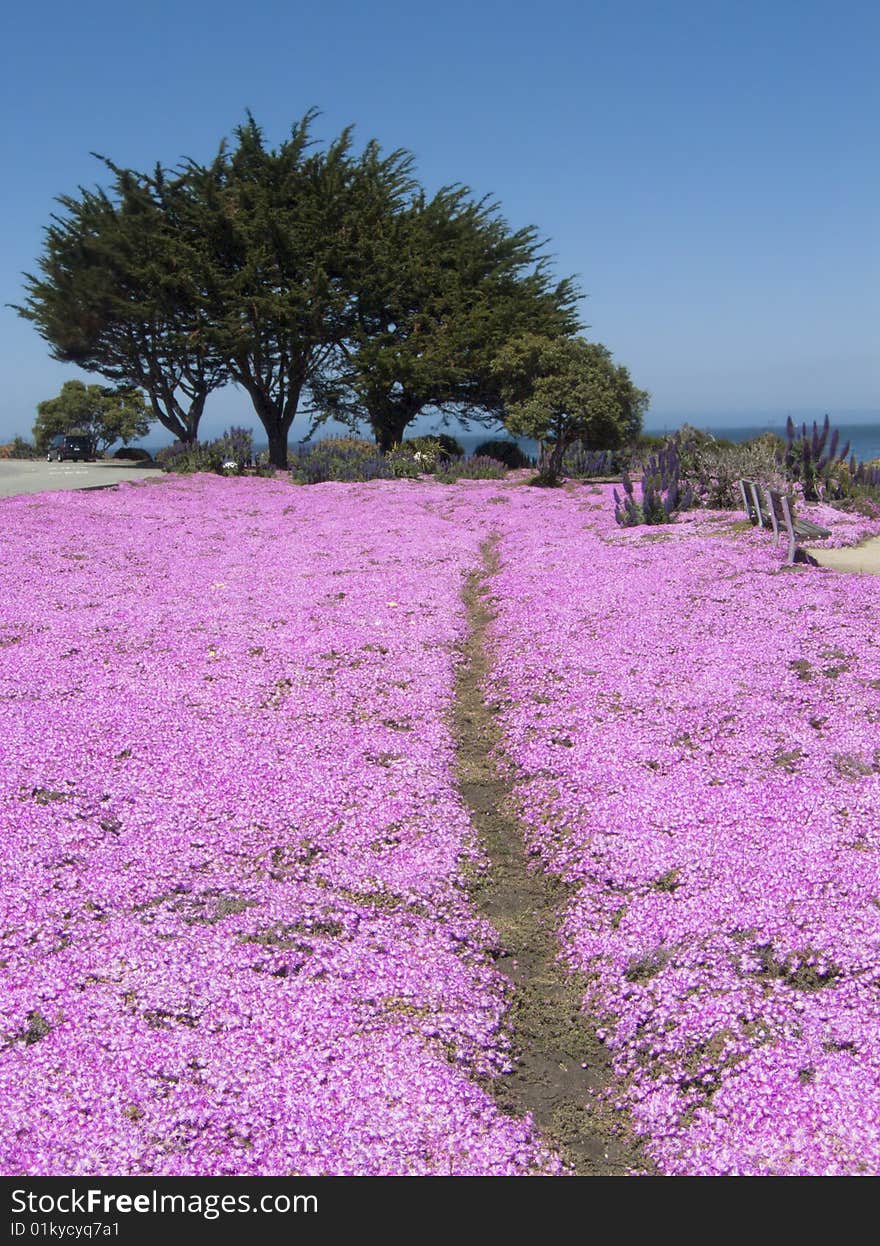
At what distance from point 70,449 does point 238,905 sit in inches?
2286

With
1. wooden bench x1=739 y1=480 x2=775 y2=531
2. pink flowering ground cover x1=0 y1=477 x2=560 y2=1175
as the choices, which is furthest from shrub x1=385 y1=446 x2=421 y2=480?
pink flowering ground cover x1=0 y1=477 x2=560 y2=1175

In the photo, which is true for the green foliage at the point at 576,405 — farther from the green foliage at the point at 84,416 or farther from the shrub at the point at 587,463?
the green foliage at the point at 84,416

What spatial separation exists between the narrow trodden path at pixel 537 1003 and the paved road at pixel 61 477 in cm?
2571

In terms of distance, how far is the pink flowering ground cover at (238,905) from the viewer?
4.55 meters

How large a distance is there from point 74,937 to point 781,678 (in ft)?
26.6

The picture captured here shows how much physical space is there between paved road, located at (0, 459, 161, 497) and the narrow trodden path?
84.3 feet

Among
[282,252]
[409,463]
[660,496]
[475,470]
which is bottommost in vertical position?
[660,496]

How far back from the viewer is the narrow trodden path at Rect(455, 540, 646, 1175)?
492 cm


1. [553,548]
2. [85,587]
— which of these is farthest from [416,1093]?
[553,548]

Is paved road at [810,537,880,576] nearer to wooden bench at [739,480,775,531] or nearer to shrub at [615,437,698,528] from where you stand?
wooden bench at [739,480,775,531]

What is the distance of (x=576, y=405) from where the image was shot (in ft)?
119

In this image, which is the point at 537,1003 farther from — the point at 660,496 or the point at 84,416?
the point at 84,416

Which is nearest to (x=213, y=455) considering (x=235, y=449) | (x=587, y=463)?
(x=235, y=449)
